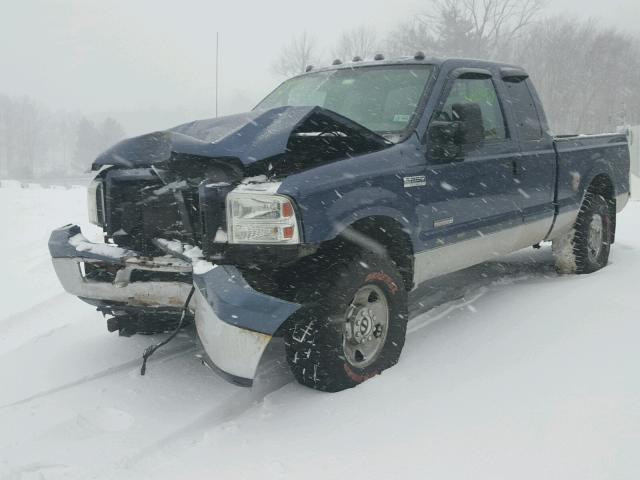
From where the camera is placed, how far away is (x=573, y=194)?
5586 millimetres

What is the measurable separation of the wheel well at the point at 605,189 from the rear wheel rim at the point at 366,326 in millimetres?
3586

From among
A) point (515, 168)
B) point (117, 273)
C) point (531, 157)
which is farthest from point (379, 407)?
point (531, 157)

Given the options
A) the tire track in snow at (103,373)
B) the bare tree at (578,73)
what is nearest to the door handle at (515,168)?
the tire track in snow at (103,373)

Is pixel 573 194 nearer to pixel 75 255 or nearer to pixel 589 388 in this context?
pixel 589 388

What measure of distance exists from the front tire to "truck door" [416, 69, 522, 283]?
17.9 inches

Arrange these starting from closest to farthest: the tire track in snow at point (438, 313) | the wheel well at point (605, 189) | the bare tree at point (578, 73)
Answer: the tire track in snow at point (438, 313)
the wheel well at point (605, 189)
the bare tree at point (578, 73)

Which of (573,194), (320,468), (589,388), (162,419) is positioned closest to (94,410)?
(162,419)

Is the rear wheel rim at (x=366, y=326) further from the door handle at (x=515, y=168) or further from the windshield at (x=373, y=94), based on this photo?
the door handle at (x=515, y=168)

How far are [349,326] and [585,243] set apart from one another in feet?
11.2

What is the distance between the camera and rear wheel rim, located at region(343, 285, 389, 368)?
3354 millimetres

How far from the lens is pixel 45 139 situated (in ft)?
376

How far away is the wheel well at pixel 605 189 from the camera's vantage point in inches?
240

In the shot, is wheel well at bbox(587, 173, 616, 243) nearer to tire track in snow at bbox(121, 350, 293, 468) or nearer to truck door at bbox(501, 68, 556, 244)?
truck door at bbox(501, 68, 556, 244)

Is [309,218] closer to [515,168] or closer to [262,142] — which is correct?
[262,142]
